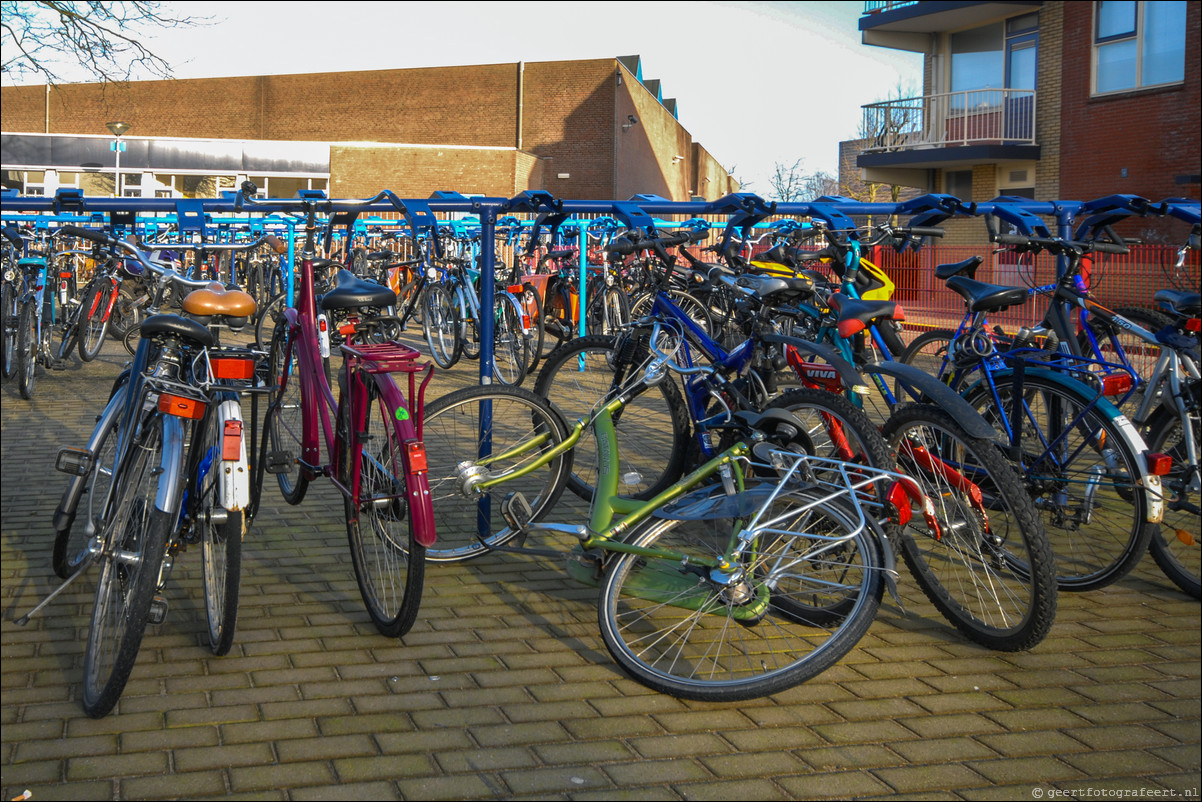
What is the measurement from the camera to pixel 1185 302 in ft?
14.6

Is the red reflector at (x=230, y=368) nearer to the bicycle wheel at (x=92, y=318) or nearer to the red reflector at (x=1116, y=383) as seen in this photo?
the red reflector at (x=1116, y=383)

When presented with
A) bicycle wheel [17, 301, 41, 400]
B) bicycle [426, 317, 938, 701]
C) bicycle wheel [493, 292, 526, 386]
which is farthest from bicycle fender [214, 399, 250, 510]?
bicycle wheel [17, 301, 41, 400]

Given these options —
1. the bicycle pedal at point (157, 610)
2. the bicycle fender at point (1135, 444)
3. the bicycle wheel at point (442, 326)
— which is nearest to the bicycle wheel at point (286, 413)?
the bicycle pedal at point (157, 610)

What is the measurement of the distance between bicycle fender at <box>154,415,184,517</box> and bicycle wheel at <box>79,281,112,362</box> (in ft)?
28.6

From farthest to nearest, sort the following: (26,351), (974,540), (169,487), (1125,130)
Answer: (1125,130) → (26,351) → (974,540) → (169,487)

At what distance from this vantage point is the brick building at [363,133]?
4125cm

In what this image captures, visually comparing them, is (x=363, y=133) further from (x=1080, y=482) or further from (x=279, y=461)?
(x=1080, y=482)

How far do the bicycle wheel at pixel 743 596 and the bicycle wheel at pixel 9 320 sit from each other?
7.80 m

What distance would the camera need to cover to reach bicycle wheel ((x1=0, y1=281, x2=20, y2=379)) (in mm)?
9672

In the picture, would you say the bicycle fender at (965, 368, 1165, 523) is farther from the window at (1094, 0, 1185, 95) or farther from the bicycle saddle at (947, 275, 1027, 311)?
the window at (1094, 0, 1185, 95)

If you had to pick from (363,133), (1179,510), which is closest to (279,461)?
(1179,510)

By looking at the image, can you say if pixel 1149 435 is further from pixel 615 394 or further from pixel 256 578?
pixel 256 578

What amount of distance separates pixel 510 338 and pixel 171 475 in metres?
7.18

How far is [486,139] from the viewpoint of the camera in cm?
4688
